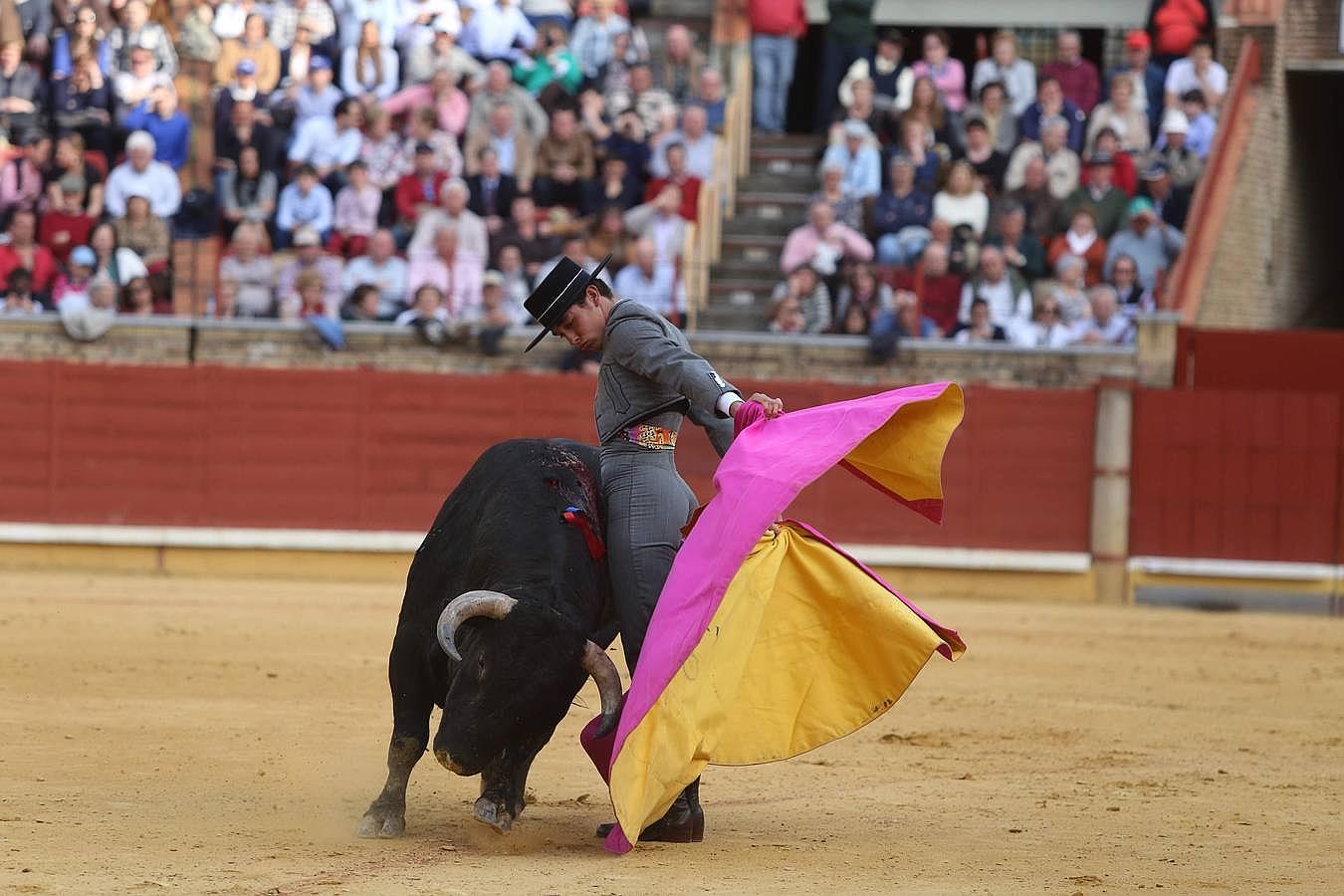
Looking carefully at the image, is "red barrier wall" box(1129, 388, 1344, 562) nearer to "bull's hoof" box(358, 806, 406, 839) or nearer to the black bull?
the black bull

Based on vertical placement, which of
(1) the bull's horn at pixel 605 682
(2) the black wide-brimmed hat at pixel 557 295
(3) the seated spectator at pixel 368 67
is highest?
(3) the seated spectator at pixel 368 67

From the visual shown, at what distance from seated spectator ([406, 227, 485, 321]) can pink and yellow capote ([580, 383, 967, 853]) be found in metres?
7.27

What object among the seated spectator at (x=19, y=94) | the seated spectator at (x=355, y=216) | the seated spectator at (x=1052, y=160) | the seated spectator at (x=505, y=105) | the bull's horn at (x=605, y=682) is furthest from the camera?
the seated spectator at (x=19, y=94)

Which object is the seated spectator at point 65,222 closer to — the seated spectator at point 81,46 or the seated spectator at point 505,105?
the seated spectator at point 81,46

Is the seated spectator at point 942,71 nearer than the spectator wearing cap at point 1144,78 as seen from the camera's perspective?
No

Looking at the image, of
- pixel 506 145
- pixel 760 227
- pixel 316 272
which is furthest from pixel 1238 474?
pixel 316 272

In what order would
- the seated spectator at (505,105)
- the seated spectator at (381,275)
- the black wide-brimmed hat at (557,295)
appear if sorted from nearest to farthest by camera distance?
the black wide-brimmed hat at (557,295) → the seated spectator at (381,275) → the seated spectator at (505,105)

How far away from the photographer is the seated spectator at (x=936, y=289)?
11.8 meters

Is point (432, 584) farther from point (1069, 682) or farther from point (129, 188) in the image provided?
point (129, 188)

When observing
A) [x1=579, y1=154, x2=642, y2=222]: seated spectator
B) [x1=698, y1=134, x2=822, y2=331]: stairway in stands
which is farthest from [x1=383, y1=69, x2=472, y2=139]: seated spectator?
[x1=698, y1=134, x2=822, y2=331]: stairway in stands

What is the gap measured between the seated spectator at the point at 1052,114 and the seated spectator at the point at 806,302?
1.77 m

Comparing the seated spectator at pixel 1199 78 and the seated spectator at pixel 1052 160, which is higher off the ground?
the seated spectator at pixel 1199 78

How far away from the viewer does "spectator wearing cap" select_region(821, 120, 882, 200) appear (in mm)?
12484

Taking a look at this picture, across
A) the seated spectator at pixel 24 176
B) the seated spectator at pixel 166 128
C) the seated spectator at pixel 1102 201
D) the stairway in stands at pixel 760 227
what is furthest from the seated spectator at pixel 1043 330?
the seated spectator at pixel 24 176
